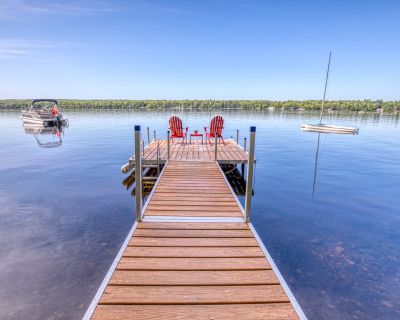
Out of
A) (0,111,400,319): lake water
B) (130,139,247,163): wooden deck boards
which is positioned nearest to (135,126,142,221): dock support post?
(0,111,400,319): lake water

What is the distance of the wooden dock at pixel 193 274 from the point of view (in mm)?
2311

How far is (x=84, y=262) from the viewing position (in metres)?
4.95

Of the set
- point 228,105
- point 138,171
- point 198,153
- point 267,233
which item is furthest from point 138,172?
point 228,105

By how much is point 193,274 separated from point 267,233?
3.97 metres

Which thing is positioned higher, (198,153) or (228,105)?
(228,105)

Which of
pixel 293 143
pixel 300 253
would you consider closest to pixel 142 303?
pixel 300 253

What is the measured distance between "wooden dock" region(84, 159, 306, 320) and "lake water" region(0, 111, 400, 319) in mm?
1559

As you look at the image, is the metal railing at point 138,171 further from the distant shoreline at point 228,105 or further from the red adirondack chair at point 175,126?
the distant shoreline at point 228,105

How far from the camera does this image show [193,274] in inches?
112

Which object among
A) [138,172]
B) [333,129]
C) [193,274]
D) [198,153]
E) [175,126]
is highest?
[138,172]

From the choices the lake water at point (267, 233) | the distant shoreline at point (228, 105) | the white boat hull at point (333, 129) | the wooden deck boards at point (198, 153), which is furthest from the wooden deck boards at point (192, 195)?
the distant shoreline at point (228, 105)

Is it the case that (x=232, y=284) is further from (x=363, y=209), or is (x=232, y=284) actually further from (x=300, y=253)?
(x=363, y=209)

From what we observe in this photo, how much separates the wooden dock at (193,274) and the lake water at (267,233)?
1.56 metres

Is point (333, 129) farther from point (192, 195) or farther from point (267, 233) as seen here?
point (192, 195)
